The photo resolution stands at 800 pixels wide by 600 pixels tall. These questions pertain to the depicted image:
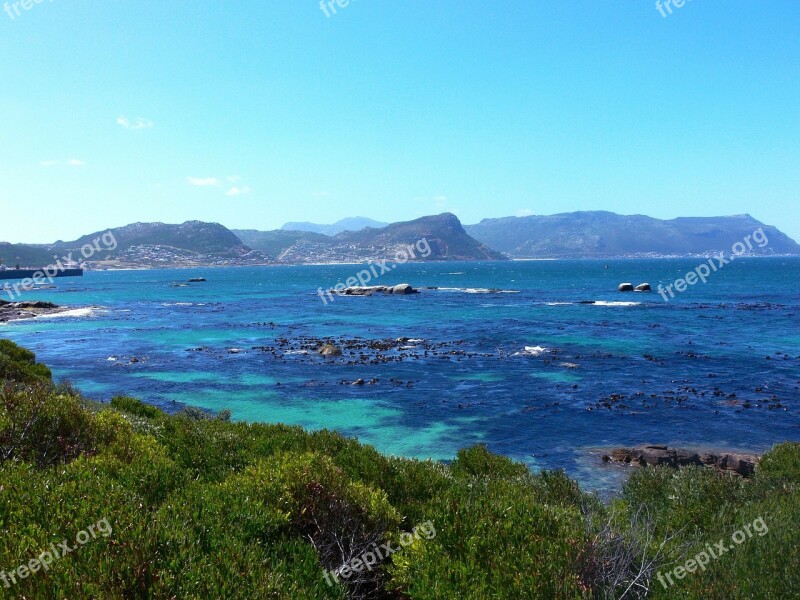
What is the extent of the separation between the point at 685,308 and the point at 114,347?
3346 inches

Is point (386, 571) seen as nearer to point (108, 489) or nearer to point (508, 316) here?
point (108, 489)

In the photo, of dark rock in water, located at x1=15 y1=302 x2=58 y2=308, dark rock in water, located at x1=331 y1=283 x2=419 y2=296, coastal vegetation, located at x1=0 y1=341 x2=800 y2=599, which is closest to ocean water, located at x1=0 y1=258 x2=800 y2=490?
dark rock in water, located at x1=15 y1=302 x2=58 y2=308

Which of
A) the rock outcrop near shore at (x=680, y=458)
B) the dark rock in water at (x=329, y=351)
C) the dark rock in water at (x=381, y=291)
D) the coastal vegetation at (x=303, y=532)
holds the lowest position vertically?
the rock outcrop near shore at (x=680, y=458)

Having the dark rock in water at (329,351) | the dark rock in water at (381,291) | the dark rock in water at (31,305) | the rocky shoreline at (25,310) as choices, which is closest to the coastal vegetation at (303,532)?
the dark rock in water at (329,351)

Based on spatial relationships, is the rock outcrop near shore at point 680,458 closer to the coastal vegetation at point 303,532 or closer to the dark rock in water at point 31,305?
the coastal vegetation at point 303,532

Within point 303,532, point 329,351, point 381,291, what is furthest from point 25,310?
point 303,532

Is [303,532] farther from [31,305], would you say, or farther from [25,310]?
[31,305]

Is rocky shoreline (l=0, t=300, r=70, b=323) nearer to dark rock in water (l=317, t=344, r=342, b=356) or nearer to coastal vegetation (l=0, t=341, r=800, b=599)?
dark rock in water (l=317, t=344, r=342, b=356)

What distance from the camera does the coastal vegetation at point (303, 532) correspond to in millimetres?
6613

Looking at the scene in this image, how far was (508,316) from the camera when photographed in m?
81.0

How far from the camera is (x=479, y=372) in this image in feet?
149

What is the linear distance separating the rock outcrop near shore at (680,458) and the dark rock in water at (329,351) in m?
31.1

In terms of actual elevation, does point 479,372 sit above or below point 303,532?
below

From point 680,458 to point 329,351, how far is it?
3462 centimetres
